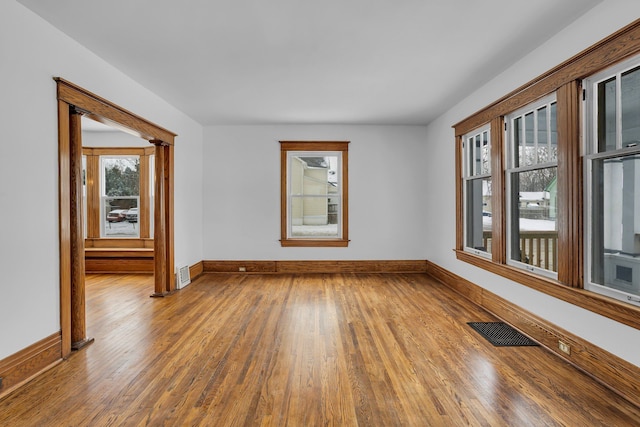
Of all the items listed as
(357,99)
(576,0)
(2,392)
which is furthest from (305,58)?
(2,392)

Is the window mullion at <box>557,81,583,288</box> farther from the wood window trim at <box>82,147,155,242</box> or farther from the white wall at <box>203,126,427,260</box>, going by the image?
the wood window trim at <box>82,147,155,242</box>

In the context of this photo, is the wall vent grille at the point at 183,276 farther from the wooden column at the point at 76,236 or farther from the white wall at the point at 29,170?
the white wall at the point at 29,170

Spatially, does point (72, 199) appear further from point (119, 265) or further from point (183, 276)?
point (119, 265)

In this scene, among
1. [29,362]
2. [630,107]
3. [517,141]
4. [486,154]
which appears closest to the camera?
[630,107]

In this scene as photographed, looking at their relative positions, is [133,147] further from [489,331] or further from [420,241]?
[489,331]

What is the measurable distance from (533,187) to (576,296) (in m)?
1.24

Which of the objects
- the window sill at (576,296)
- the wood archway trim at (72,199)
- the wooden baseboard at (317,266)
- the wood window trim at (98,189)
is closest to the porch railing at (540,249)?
the window sill at (576,296)

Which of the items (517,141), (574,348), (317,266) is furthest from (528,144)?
(317,266)

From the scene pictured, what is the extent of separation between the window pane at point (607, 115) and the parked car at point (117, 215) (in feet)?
25.0

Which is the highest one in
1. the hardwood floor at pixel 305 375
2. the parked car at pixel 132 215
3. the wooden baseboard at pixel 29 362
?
the parked car at pixel 132 215

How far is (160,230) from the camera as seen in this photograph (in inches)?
199

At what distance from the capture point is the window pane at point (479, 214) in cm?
453

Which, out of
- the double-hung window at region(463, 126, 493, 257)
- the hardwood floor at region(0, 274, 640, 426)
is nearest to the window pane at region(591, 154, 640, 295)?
the hardwood floor at region(0, 274, 640, 426)

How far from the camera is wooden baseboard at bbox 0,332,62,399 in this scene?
243cm
